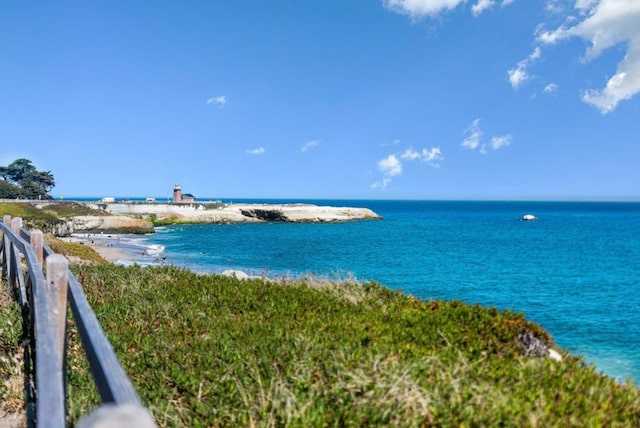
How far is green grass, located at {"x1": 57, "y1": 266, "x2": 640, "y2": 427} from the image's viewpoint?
4.38 metres

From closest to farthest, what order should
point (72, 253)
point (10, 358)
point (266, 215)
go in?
point (10, 358) < point (72, 253) < point (266, 215)

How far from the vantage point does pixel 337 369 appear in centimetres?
522

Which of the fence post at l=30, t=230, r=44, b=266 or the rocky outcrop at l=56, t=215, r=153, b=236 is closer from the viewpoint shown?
the fence post at l=30, t=230, r=44, b=266

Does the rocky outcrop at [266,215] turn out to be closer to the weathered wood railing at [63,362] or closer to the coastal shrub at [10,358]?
the coastal shrub at [10,358]

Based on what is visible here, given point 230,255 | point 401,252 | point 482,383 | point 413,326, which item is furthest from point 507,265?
point 482,383

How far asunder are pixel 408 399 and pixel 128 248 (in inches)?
1870

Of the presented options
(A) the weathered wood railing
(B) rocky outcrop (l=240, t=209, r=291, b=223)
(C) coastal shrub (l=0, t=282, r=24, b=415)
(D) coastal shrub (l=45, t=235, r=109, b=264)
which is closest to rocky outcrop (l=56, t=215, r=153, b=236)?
(B) rocky outcrop (l=240, t=209, r=291, b=223)

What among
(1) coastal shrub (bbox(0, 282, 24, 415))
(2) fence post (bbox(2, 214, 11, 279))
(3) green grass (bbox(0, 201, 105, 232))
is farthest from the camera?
(3) green grass (bbox(0, 201, 105, 232))

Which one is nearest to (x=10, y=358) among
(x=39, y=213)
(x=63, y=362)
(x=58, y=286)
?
(x=63, y=362)

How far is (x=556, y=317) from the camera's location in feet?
69.4

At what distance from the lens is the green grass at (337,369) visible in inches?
172

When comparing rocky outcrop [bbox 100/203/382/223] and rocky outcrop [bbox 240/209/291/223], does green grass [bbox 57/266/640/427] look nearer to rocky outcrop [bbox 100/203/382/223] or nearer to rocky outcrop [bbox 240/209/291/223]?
rocky outcrop [bbox 100/203/382/223]

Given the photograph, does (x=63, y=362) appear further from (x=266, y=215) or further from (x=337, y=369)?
(x=266, y=215)

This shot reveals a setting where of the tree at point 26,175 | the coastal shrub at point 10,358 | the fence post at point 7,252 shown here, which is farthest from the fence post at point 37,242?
the tree at point 26,175
